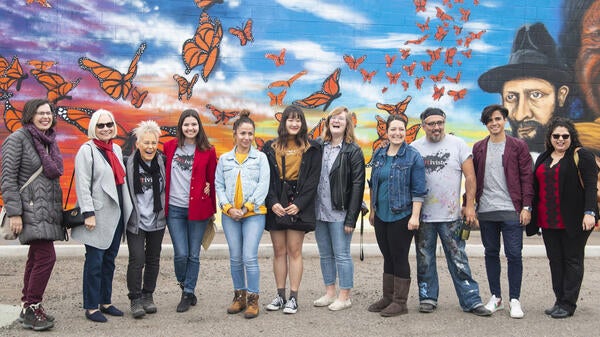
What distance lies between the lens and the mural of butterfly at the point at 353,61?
33.1 feet

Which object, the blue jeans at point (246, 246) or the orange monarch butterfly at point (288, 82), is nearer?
the blue jeans at point (246, 246)

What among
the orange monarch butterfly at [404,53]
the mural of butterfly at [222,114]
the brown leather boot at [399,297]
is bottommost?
the brown leather boot at [399,297]

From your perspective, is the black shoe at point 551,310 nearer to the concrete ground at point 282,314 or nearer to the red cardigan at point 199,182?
the concrete ground at point 282,314

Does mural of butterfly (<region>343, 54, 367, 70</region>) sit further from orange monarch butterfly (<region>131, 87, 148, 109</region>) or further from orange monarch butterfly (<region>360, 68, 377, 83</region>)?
orange monarch butterfly (<region>131, 87, 148, 109</region>)

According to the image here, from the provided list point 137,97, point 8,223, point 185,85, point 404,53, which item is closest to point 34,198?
point 8,223

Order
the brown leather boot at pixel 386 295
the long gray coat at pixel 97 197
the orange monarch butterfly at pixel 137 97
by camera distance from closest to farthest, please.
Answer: the long gray coat at pixel 97 197 → the brown leather boot at pixel 386 295 → the orange monarch butterfly at pixel 137 97

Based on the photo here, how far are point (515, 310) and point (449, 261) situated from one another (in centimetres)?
70

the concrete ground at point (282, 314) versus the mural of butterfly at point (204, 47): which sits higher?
the mural of butterfly at point (204, 47)

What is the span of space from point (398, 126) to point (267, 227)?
1508 mm

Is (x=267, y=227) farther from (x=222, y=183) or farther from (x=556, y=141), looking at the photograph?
(x=556, y=141)

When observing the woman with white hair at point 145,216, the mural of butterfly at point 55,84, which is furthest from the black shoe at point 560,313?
the mural of butterfly at point 55,84

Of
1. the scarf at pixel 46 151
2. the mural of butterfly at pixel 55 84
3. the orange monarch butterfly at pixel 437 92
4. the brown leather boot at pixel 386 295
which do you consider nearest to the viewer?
the scarf at pixel 46 151

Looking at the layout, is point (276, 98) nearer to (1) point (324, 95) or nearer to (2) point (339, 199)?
(1) point (324, 95)

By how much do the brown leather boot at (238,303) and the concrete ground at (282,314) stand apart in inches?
3.2
